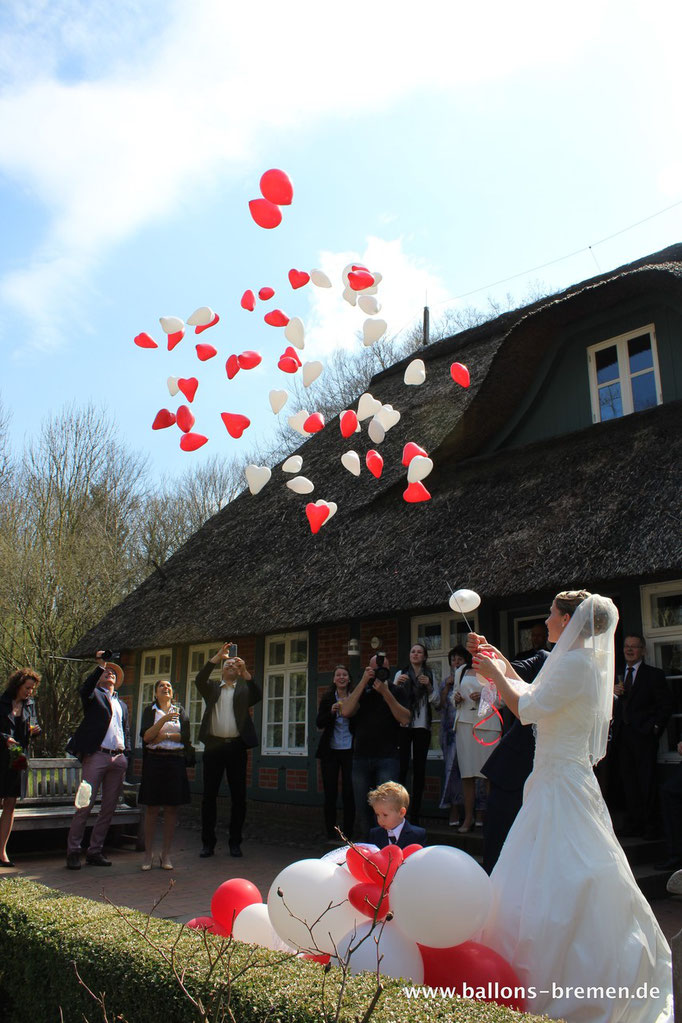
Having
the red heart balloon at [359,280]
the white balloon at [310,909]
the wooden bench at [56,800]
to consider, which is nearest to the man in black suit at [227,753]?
the wooden bench at [56,800]

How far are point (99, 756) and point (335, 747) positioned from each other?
87.6 inches

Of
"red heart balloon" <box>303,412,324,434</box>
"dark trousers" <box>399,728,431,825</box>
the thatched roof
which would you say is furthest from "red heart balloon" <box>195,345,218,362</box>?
"dark trousers" <box>399,728,431,825</box>

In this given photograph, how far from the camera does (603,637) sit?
12.5ft

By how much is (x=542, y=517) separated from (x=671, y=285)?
8.90 feet

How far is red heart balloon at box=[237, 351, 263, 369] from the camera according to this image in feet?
19.7

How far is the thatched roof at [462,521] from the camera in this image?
23.9ft

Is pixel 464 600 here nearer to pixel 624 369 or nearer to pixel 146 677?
pixel 624 369

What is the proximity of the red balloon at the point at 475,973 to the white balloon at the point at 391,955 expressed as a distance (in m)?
0.07

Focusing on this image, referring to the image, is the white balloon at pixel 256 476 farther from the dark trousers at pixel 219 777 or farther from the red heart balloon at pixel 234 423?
the dark trousers at pixel 219 777

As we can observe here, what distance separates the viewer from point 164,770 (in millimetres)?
7621

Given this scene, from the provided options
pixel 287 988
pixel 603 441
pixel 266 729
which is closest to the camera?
pixel 287 988

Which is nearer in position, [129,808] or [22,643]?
[129,808]

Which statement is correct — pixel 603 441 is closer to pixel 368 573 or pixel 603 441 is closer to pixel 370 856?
pixel 368 573

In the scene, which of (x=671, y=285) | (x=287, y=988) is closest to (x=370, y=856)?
(x=287, y=988)
